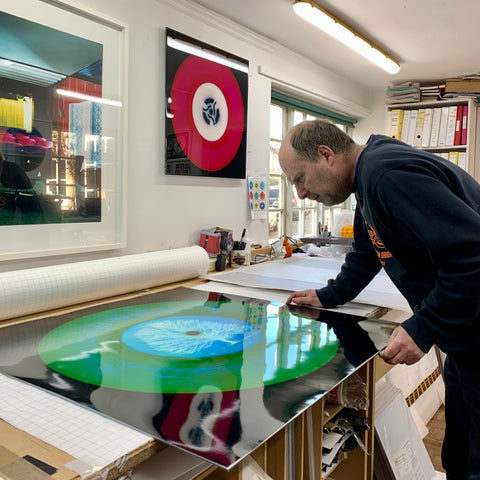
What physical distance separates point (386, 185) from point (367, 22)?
1924mm

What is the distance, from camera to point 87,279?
4.72 ft

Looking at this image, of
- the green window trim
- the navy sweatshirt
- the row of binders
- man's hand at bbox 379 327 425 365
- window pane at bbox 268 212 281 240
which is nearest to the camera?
the navy sweatshirt

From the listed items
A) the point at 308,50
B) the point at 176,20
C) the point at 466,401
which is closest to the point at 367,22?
the point at 308,50

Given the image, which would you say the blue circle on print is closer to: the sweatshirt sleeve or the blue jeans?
the sweatshirt sleeve

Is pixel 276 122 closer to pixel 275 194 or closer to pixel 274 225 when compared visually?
pixel 275 194

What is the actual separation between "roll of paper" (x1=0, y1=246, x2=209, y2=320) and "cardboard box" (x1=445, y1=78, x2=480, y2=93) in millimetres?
2971

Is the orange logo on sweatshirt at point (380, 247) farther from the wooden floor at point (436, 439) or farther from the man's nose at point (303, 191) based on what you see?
the wooden floor at point (436, 439)

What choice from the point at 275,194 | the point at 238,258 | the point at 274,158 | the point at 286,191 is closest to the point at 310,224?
Result: the point at 286,191

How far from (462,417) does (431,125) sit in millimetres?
3250

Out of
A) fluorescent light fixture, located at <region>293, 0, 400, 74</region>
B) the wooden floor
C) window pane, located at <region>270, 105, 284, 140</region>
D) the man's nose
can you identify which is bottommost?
the wooden floor

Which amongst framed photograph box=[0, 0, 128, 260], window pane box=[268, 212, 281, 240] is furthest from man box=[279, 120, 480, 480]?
window pane box=[268, 212, 281, 240]

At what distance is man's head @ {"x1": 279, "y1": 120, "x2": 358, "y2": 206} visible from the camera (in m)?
1.20

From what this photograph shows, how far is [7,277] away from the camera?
127 centimetres

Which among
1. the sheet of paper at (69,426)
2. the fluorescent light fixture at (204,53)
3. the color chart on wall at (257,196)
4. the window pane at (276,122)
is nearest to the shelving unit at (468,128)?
the window pane at (276,122)
